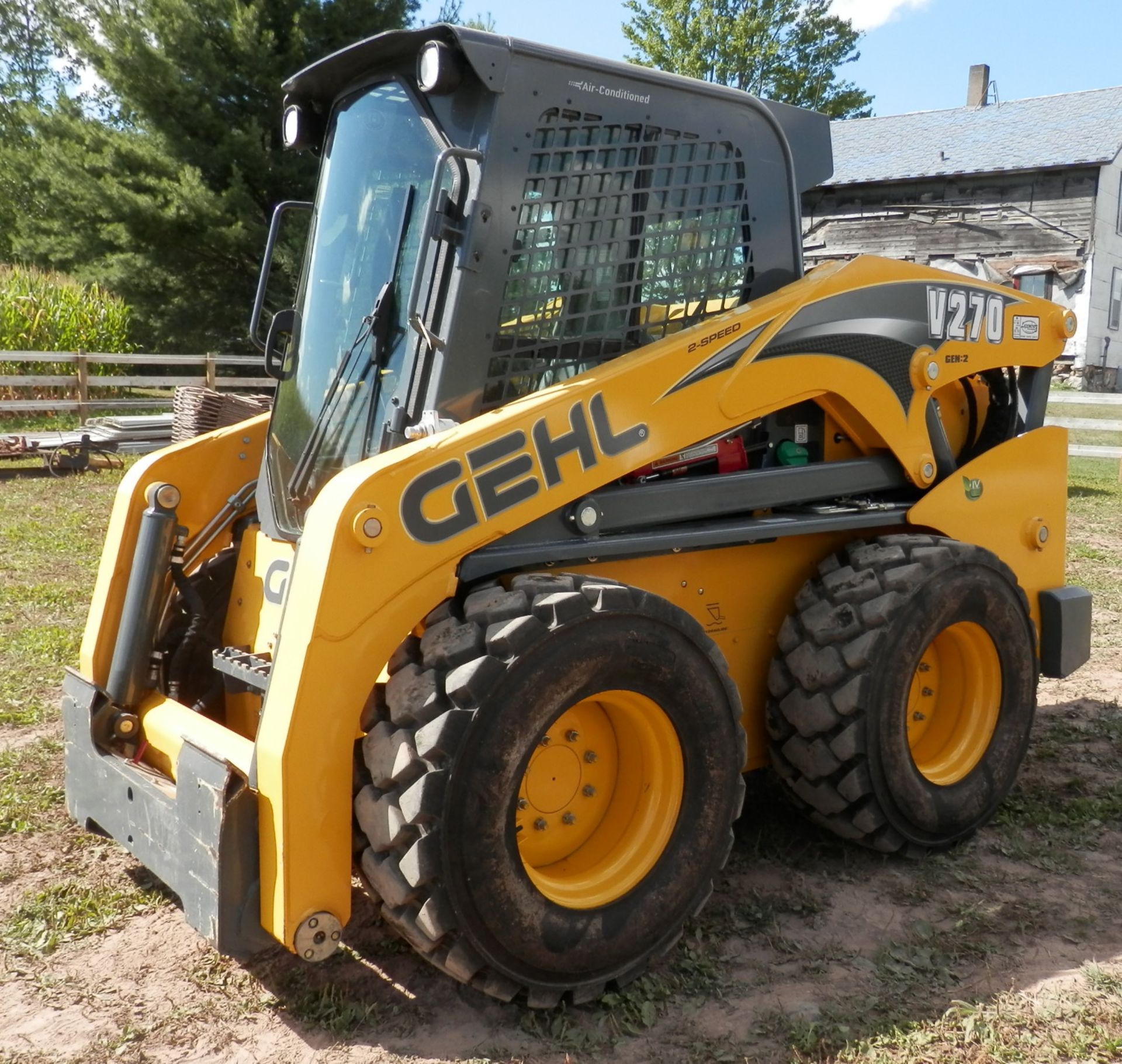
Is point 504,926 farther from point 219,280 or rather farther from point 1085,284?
point 1085,284

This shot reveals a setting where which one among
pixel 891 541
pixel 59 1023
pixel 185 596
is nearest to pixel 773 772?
pixel 891 541

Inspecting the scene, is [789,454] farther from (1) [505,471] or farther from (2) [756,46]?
(2) [756,46]

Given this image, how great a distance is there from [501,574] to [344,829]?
2.58 feet

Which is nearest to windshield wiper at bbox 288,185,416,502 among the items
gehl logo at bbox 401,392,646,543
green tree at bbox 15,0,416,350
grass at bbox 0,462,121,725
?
gehl logo at bbox 401,392,646,543

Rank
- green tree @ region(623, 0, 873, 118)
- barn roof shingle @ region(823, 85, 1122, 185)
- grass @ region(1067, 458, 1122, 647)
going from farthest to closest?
green tree @ region(623, 0, 873, 118) → barn roof shingle @ region(823, 85, 1122, 185) → grass @ region(1067, 458, 1122, 647)

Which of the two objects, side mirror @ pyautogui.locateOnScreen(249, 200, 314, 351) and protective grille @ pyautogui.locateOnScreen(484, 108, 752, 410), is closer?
protective grille @ pyautogui.locateOnScreen(484, 108, 752, 410)

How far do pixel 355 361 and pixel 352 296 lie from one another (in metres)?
0.22

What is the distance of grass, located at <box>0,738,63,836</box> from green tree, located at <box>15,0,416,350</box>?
609 inches

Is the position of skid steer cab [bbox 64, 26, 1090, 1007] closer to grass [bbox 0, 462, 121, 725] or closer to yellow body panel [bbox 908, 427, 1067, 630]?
yellow body panel [bbox 908, 427, 1067, 630]

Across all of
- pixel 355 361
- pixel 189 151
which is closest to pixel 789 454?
pixel 355 361

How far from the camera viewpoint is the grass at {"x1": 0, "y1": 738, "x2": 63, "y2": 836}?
416 centimetres

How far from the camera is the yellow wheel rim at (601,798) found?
3.13 meters

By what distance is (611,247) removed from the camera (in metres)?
3.51

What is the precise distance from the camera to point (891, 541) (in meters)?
3.93
